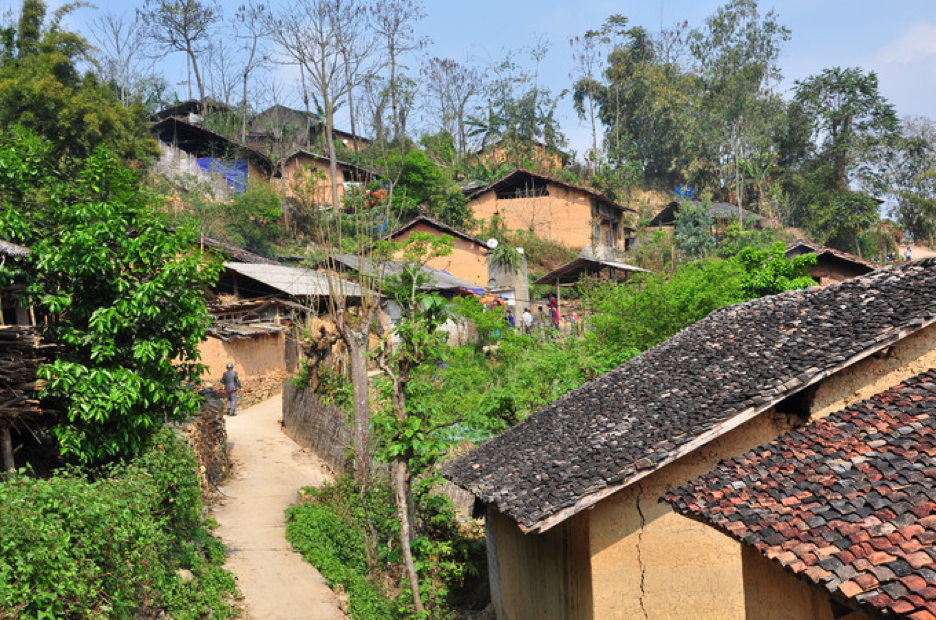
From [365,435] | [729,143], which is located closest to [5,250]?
[365,435]

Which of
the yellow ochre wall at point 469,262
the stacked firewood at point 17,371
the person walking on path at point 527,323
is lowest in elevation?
the person walking on path at point 527,323

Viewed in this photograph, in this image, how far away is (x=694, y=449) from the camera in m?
8.35

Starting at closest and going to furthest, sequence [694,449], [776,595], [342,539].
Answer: [776,595]
[694,449]
[342,539]

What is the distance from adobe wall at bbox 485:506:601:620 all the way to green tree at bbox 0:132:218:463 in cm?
520

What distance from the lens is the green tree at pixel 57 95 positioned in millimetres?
24734

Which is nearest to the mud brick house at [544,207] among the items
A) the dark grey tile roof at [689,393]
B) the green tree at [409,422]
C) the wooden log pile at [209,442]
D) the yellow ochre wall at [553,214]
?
the yellow ochre wall at [553,214]

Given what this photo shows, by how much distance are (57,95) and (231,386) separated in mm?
12003

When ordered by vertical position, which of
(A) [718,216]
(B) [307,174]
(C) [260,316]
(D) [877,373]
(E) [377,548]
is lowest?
(E) [377,548]

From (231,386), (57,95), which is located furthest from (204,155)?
(231,386)

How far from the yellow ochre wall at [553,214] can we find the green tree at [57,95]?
65.1 ft

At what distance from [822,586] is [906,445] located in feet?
6.12

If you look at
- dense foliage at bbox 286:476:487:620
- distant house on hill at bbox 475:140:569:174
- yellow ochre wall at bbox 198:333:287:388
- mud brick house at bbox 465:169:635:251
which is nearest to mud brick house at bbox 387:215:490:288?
mud brick house at bbox 465:169:635:251

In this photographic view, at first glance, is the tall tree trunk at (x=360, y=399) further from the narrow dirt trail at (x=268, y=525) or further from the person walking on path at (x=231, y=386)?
the person walking on path at (x=231, y=386)

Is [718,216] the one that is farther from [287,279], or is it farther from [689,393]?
[689,393]
